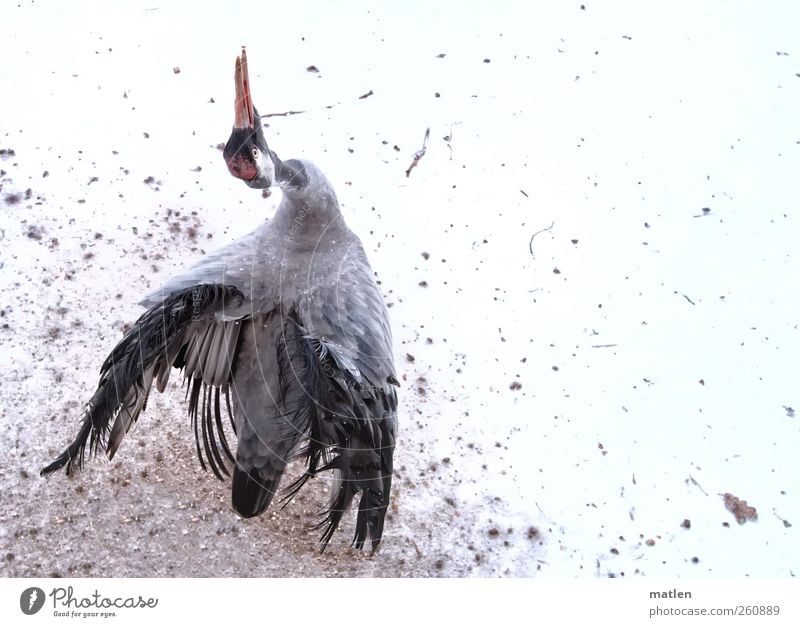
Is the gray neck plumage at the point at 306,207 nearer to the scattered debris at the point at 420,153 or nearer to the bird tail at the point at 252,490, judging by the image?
the bird tail at the point at 252,490

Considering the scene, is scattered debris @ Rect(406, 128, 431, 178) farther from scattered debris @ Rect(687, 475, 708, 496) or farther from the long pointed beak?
scattered debris @ Rect(687, 475, 708, 496)

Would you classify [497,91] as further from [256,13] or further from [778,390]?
[778,390]

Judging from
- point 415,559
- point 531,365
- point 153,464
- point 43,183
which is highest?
point 43,183

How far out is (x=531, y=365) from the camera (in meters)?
2.62

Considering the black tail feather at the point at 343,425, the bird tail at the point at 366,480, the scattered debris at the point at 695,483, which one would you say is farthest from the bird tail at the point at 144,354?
the scattered debris at the point at 695,483

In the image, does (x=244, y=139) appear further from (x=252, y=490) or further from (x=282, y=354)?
(x=252, y=490)

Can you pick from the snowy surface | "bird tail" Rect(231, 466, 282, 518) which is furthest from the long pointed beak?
the snowy surface

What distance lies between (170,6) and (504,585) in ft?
7.55

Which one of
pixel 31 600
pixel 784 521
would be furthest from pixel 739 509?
pixel 31 600

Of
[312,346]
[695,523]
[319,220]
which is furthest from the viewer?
[695,523]

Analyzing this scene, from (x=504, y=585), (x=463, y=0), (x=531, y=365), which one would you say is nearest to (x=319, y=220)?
(x=531, y=365)

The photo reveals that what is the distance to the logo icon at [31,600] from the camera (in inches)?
85.3

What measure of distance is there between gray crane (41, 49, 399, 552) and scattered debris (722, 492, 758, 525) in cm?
106

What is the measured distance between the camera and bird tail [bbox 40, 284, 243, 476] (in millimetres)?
1961
